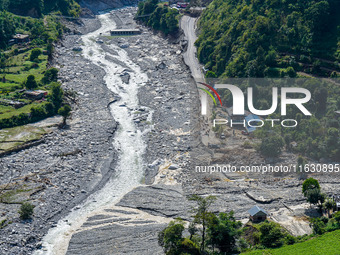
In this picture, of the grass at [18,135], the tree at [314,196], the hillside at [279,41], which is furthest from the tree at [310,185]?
the grass at [18,135]

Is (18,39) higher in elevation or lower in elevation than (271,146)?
higher

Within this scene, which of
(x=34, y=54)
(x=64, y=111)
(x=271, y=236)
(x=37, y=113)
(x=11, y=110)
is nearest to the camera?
(x=271, y=236)

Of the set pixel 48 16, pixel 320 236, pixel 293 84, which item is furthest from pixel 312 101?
pixel 48 16

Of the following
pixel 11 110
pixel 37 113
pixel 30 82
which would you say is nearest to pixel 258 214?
pixel 37 113

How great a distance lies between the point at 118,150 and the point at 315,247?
1285 inches

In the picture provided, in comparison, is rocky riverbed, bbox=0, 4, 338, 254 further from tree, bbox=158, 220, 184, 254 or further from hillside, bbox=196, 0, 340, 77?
hillside, bbox=196, 0, 340, 77

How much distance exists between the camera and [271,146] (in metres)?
59.5

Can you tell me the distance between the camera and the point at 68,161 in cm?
6038

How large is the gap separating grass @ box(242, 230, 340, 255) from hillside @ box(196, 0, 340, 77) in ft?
115

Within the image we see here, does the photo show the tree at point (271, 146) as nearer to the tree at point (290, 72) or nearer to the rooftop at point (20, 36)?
the tree at point (290, 72)

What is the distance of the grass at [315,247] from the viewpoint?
124 ft

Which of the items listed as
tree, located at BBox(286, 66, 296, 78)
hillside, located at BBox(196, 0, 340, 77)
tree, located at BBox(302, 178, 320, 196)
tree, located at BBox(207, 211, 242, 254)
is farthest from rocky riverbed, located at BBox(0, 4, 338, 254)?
tree, located at BBox(286, 66, 296, 78)

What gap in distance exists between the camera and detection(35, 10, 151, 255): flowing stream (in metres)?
47.7

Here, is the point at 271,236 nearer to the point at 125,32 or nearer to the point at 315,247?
the point at 315,247
